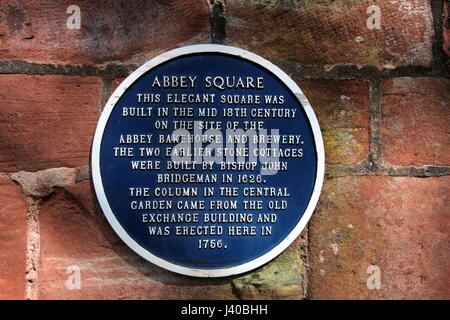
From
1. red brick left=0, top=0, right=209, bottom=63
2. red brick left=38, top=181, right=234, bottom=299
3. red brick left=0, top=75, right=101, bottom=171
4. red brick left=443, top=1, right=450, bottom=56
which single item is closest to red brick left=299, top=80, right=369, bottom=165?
red brick left=443, top=1, right=450, bottom=56

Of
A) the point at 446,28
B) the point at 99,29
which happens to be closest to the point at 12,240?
the point at 99,29

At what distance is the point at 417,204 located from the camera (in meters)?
1.99

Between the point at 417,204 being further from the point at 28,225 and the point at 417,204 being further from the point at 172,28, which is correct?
the point at 28,225

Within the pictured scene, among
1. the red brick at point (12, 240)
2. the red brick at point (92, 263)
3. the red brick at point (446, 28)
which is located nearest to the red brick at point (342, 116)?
the red brick at point (446, 28)

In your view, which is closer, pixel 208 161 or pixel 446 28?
pixel 208 161

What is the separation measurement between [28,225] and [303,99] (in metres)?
1.00

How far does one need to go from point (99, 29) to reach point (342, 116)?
878 millimetres

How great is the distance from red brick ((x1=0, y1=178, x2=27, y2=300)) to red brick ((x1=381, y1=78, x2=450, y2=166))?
124 centimetres

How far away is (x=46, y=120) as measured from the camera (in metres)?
1.97

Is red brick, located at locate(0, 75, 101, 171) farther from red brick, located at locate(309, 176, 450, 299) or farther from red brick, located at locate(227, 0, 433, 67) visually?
red brick, located at locate(309, 176, 450, 299)

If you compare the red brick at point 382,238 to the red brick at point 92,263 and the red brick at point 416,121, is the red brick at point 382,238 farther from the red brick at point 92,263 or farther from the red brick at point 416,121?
the red brick at point 92,263

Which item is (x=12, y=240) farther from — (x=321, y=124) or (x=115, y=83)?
(x=321, y=124)

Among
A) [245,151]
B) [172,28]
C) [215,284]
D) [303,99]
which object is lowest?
[215,284]

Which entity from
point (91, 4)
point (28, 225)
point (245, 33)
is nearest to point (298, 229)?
point (245, 33)
